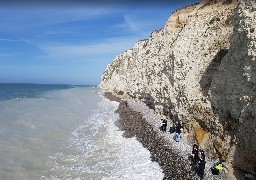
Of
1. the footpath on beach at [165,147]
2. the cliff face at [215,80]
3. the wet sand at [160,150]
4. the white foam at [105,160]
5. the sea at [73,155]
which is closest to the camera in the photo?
the cliff face at [215,80]

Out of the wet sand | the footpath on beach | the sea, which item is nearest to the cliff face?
the footpath on beach

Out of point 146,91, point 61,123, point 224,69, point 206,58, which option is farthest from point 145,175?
point 146,91

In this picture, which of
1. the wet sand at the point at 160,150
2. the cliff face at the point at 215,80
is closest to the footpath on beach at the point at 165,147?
the wet sand at the point at 160,150

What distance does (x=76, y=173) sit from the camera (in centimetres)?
2136

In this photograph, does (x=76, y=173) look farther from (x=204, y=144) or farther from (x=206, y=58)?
(x=206, y=58)

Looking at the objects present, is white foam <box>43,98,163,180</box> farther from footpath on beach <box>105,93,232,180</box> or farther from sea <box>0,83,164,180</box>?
footpath on beach <box>105,93,232,180</box>

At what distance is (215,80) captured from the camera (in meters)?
22.1

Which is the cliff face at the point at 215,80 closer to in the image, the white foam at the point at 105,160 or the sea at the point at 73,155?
the white foam at the point at 105,160

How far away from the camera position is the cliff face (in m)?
17.3

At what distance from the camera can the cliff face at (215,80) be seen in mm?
17281

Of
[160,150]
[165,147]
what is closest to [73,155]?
[160,150]

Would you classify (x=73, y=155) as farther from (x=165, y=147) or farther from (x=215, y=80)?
(x=215, y=80)

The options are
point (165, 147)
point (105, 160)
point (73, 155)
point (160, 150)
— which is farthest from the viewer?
point (73, 155)

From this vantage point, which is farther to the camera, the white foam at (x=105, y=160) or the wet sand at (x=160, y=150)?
the white foam at (x=105, y=160)
